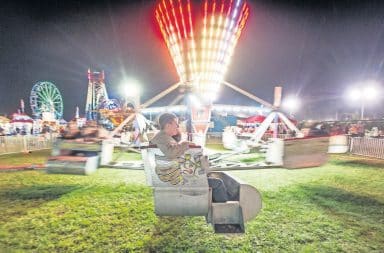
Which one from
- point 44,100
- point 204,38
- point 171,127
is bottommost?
point 171,127

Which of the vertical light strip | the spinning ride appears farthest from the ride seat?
the vertical light strip

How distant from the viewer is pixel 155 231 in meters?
3.91

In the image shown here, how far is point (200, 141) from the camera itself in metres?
13.4

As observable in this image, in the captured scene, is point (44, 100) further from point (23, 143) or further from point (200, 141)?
point (200, 141)

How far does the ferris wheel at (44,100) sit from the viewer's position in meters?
39.6

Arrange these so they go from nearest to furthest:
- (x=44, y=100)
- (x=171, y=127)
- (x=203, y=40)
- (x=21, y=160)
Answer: (x=171, y=127)
(x=21, y=160)
(x=203, y=40)
(x=44, y=100)

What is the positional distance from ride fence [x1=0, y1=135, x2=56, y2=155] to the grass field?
10.0 meters

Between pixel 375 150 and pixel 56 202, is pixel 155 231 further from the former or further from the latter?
pixel 375 150

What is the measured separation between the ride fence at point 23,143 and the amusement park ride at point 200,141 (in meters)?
9.37

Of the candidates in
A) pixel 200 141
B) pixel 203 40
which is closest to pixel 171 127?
pixel 200 141

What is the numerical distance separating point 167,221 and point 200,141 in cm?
912

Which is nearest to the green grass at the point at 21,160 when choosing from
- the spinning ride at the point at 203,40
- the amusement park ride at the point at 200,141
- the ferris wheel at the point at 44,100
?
the amusement park ride at the point at 200,141

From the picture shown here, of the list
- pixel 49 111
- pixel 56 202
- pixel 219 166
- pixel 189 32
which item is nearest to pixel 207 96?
pixel 189 32

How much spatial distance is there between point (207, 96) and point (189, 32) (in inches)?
152
